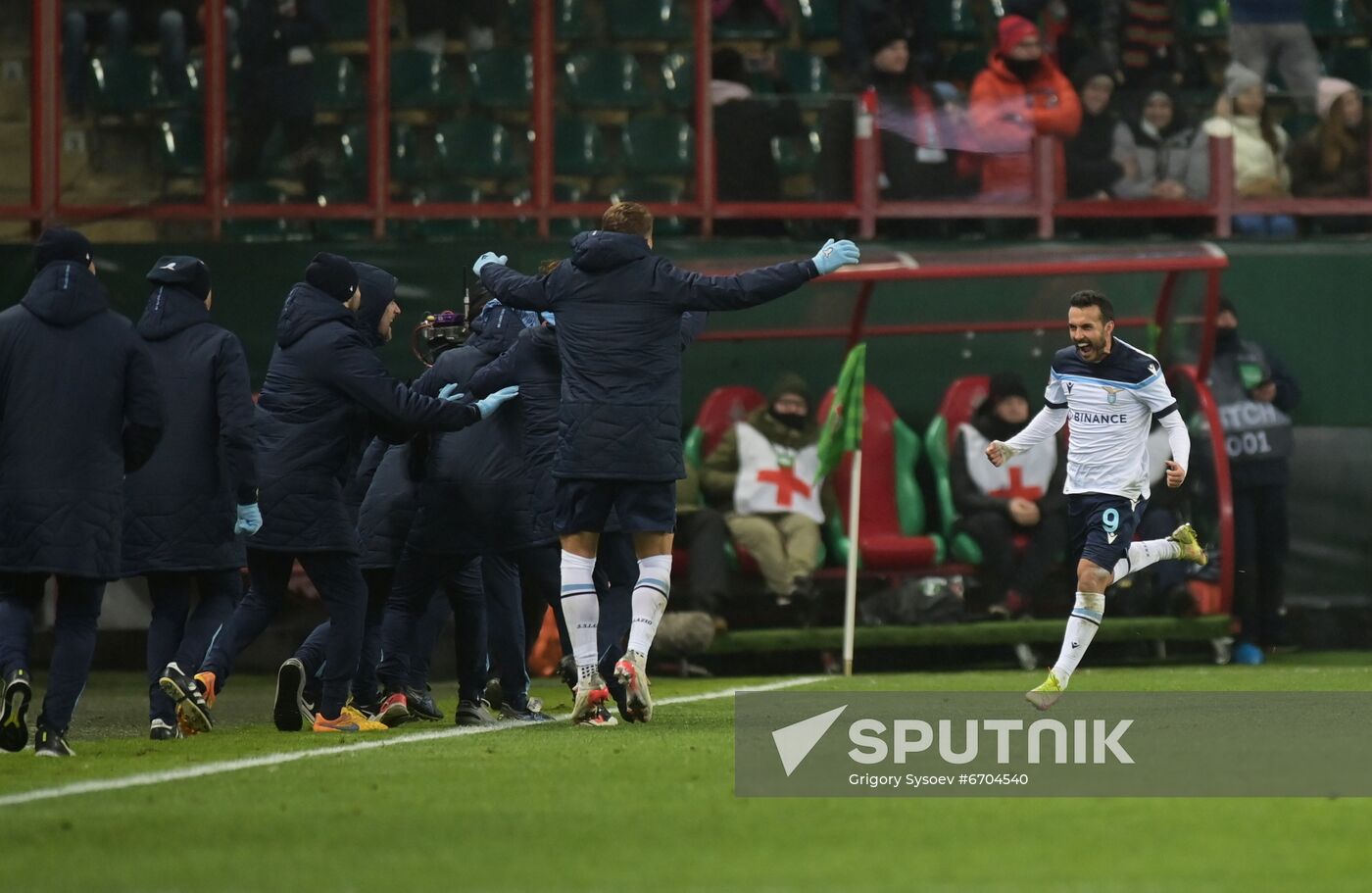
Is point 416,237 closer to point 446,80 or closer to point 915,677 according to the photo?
point 446,80

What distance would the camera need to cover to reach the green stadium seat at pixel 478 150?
15539 mm

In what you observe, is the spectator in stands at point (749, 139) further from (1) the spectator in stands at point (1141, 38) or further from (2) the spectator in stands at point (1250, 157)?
(2) the spectator in stands at point (1250, 157)

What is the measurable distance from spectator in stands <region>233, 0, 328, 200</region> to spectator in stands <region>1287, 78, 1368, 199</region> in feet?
22.2

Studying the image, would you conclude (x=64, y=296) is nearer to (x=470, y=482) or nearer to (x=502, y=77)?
(x=470, y=482)

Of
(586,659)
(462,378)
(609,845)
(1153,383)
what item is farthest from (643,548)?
(609,845)

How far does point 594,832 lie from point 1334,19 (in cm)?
1331

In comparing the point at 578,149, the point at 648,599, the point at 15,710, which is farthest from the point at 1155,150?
the point at 15,710

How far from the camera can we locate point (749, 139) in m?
15.4

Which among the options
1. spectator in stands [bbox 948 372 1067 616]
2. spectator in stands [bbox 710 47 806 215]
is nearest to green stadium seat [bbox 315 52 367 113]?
spectator in stands [bbox 710 47 806 215]

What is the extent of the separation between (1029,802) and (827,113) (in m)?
9.74

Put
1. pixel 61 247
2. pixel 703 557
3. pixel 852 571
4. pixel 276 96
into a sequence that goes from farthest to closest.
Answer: pixel 276 96
pixel 703 557
pixel 852 571
pixel 61 247

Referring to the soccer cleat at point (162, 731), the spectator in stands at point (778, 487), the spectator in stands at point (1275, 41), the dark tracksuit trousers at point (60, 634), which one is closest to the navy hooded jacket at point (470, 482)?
the soccer cleat at point (162, 731)

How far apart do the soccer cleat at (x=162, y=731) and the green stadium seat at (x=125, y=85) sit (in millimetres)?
7128

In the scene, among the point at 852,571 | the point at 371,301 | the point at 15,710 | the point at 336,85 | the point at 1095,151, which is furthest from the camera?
the point at 1095,151
